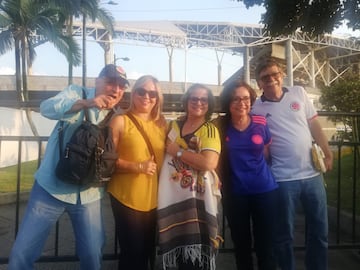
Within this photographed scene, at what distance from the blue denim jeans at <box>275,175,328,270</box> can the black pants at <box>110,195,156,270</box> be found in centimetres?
105

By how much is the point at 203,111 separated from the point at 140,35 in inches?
2400

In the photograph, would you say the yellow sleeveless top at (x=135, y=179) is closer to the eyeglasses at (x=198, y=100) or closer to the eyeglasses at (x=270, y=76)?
the eyeglasses at (x=198, y=100)

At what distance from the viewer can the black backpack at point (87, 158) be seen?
2348 mm

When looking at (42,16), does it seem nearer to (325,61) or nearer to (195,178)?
(195,178)

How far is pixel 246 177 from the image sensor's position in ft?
8.94

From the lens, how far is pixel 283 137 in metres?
2.95

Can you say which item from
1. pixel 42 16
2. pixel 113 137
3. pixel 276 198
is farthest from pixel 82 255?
pixel 42 16

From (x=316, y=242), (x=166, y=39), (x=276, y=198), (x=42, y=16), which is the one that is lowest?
(x=316, y=242)

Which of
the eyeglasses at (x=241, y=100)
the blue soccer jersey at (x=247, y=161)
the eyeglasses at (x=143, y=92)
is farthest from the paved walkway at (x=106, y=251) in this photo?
the eyeglasses at (x=143, y=92)

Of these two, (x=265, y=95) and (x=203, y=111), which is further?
(x=265, y=95)

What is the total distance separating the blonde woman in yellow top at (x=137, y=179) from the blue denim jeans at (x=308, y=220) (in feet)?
3.41

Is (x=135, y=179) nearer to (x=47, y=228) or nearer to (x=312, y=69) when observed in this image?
(x=47, y=228)

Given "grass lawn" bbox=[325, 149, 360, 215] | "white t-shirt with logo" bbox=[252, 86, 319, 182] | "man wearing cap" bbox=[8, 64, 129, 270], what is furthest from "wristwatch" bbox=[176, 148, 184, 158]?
"grass lawn" bbox=[325, 149, 360, 215]

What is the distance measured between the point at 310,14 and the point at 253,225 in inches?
149
